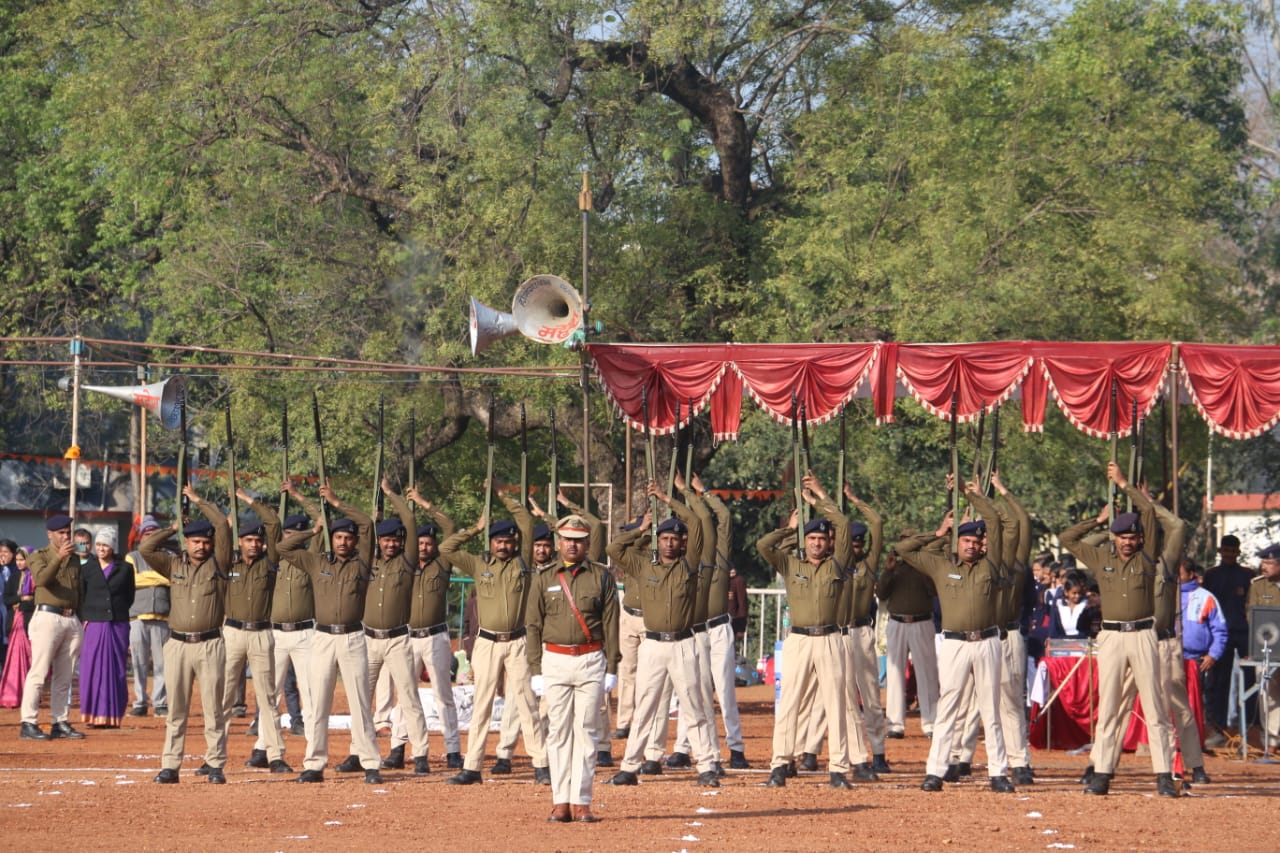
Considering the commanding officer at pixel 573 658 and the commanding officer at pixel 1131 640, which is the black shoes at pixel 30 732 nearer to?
the commanding officer at pixel 573 658

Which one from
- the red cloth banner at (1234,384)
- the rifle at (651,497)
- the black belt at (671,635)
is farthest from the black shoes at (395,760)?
the red cloth banner at (1234,384)

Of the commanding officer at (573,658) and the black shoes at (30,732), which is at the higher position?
the commanding officer at (573,658)

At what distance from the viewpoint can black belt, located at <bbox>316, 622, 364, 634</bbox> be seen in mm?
14016

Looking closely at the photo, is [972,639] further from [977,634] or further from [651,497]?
[651,497]

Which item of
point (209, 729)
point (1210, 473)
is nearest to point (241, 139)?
point (209, 729)

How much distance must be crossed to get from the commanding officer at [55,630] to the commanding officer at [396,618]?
469 centimetres

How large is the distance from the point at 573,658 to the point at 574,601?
360mm

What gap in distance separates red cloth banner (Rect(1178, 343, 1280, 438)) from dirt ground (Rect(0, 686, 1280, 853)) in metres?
2.91

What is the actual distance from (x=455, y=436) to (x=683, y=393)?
9.20 m

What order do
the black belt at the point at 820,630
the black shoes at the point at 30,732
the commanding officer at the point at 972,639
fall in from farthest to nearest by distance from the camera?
the black shoes at the point at 30,732, the black belt at the point at 820,630, the commanding officer at the point at 972,639

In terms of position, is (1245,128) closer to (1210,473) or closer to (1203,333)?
(1210,473)

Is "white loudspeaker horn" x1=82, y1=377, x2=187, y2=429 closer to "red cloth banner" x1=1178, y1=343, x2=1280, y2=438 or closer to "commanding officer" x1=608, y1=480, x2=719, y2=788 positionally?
"commanding officer" x1=608, y1=480, x2=719, y2=788

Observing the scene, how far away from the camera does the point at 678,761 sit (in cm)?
1516

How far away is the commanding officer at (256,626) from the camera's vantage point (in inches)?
564
